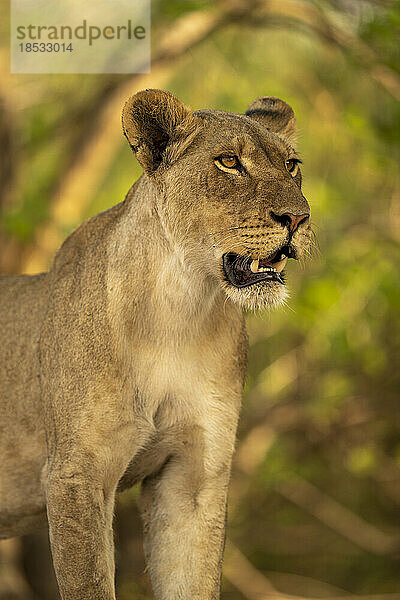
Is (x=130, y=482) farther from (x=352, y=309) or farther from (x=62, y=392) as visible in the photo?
(x=352, y=309)

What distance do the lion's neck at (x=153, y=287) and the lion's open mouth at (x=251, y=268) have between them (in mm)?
190

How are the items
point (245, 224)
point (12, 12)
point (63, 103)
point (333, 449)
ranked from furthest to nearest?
1. point (333, 449)
2. point (63, 103)
3. point (12, 12)
4. point (245, 224)

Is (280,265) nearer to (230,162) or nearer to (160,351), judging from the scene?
(230,162)

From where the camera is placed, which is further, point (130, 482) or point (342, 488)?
point (342, 488)

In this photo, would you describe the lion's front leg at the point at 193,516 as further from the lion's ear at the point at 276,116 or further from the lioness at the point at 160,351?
the lion's ear at the point at 276,116

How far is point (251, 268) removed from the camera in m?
3.29

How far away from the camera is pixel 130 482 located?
12.7ft

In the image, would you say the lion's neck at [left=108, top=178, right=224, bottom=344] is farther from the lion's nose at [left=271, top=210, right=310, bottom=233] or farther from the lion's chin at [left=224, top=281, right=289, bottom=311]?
the lion's nose at [left=271, top=210, right=310, bottom=233]

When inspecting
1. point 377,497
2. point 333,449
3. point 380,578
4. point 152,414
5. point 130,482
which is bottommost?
point 380,578

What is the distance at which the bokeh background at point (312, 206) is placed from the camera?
7832 millimetres

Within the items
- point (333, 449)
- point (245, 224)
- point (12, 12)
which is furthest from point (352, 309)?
point (245, 224)

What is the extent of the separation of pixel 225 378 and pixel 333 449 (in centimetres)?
655

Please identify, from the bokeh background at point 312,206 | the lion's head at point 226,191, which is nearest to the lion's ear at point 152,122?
the lion's head at point 226,191

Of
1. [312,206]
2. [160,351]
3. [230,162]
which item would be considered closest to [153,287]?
[160,351]
